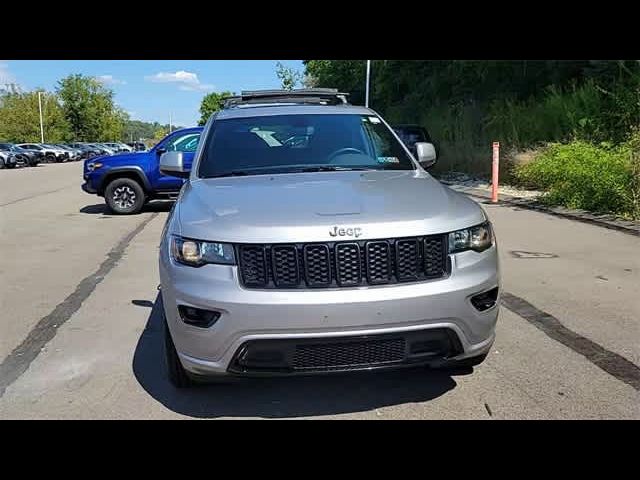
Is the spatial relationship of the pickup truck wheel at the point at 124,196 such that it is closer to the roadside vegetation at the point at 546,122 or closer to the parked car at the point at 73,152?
the roadside vegetation at the point at 546,122

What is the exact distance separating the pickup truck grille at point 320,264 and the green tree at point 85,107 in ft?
286

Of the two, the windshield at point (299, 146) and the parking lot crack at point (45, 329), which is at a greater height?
the windshield at point (299, 146)

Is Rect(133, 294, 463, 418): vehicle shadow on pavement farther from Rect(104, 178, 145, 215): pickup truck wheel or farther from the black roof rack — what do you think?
Rect(104, 178, 145, 215): pickup truck wheel

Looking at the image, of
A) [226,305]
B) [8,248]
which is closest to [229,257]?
[226,305]

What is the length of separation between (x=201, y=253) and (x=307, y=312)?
0.64m

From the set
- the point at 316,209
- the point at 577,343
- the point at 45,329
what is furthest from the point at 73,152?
the point at 316,209

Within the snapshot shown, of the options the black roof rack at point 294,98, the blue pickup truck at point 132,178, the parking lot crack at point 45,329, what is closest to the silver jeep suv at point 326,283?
the parking lot crack at point 45,329

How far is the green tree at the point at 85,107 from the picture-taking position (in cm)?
8212

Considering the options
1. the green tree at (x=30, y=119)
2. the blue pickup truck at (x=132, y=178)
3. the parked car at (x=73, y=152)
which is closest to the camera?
the blue pickup truck at (x=132, y=178)

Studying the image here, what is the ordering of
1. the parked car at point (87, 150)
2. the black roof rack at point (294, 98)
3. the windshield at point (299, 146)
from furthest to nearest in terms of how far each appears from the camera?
1. the parked car at point (87, 150)
2. the black roof rack at point (294, 98)
3. the windshield at point (299, 146)

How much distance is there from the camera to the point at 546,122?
17.7 metres

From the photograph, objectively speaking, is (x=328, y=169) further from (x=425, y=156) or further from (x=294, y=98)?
(x=294, y=98)

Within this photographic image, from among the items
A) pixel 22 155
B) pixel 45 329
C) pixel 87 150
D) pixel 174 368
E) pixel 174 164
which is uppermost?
pixel 174 164
